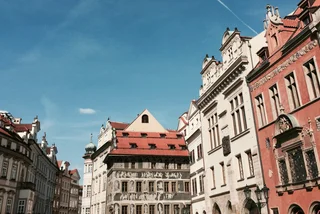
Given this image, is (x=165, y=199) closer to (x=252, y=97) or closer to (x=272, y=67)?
(x=252, y=97)

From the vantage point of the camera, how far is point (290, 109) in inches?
691

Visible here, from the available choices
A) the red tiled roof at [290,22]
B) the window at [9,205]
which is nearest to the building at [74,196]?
the window at [9,205]

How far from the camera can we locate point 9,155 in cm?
4044

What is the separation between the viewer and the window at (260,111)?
20.2m

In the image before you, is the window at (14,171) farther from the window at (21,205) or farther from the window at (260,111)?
the window at (260,111)

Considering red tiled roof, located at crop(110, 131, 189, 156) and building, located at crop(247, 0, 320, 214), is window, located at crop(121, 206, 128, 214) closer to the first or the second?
red tiled roof, located at crop(110, 131, 189, 156)

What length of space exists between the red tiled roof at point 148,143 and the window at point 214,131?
544 inches

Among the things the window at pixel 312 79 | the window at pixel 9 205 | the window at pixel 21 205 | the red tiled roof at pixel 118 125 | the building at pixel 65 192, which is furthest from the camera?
the building at pixel 65 192

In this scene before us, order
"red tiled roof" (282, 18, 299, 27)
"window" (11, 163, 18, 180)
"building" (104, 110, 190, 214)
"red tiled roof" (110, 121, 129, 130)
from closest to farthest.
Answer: "red tiled roof" (282, 18, 299, 27) → "building" (104, 110, 190, 214) → "window" (11, 163, 18, 180) → "red tiled roof" (110, 121, 129, 130)

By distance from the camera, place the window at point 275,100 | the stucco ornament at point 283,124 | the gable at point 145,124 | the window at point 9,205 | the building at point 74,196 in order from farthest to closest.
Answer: the building at point 74,196 → the gable at point 145,124 → the window at point 9,205 → the window at point 275,100 → the stucco ornament at point 283,124

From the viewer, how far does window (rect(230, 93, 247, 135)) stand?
22.8 metres

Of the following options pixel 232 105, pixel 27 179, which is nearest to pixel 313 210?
pixel 232 105

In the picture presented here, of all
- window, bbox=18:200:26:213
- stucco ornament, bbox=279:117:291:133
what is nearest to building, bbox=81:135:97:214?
window, bbox=18:200:26:213

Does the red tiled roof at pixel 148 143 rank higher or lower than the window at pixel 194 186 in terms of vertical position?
higher
